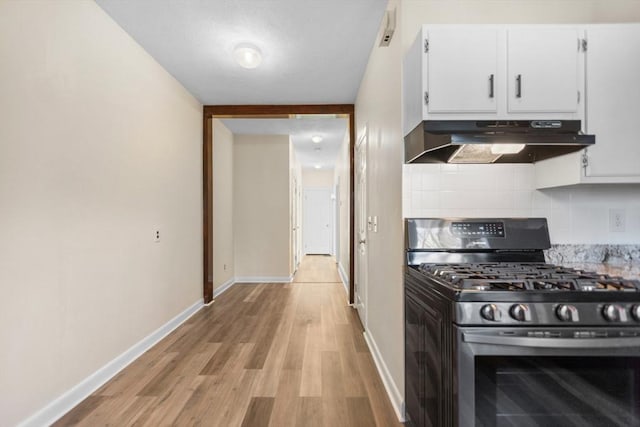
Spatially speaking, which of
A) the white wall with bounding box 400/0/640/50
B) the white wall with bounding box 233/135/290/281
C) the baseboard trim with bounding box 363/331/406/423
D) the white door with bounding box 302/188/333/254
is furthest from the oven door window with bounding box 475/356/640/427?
the white door with bounding box 302/188/333/254

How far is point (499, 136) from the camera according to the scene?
1.42m

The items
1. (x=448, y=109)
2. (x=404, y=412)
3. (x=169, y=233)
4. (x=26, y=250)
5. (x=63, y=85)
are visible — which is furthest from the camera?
(x=169, y=233)

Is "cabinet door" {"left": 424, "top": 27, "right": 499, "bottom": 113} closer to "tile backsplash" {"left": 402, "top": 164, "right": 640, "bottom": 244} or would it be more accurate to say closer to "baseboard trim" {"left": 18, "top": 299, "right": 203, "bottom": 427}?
"tile backsplash" {"left": 402, "top": 164, "right": 640, "bottom": 244}

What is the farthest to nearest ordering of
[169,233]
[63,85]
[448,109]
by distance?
[169,233] < [63,85] < [448,109]

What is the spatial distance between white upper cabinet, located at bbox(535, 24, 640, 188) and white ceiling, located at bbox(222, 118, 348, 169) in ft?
10.8

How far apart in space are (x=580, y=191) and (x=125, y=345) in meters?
3.24

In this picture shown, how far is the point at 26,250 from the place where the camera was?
166 cm

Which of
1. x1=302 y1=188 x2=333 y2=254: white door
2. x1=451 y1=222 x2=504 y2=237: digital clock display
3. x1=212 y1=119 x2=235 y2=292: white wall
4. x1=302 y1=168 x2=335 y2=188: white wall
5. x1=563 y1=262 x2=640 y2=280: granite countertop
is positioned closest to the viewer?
x1=563 y1=262 x2=640 y2=280: granite countertop

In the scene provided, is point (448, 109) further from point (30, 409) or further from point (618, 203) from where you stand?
point (30, 409)

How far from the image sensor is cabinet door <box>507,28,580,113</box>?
1.51 metres

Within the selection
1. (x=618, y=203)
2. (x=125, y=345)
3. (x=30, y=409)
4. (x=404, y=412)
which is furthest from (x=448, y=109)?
(x=125, y=345)

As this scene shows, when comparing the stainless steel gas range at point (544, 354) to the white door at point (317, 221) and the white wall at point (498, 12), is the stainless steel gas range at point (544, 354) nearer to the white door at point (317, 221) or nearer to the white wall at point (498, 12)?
the white wall at point (498, 12)

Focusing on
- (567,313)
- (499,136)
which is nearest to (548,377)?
(567,313)

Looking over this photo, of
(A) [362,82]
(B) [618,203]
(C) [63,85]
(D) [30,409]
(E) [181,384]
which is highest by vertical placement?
(A) [362,82]
